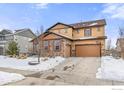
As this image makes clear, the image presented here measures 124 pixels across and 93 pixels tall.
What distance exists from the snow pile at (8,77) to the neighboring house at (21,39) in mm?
621

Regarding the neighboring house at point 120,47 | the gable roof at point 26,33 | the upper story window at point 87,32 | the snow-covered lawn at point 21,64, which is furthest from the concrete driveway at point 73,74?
the gable roof at point 26,33

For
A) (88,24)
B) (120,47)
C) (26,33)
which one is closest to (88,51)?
(88,24)

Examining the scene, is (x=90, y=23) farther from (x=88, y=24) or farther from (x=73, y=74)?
(x=73, y=74)

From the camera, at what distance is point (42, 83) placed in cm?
445

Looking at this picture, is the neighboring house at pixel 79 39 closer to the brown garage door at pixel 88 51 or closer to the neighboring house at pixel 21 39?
the brown garage door at pixel 88 51

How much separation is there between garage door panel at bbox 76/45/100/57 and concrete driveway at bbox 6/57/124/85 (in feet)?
0.39

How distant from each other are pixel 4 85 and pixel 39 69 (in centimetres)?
106

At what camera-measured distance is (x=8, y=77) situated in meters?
4.57

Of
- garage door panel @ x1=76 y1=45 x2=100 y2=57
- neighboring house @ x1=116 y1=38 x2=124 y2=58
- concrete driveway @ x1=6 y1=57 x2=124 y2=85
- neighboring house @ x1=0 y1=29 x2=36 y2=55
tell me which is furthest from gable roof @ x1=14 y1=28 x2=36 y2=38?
neighboring house @ x1=116 y1=38 x2=124 y2=58

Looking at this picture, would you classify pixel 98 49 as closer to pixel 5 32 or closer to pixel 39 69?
pixel 39 69

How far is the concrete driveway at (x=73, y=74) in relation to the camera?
14.5ft

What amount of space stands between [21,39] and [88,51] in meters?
1.91

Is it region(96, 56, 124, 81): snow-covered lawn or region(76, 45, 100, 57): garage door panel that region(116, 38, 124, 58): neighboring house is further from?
region(76, 45, 100, 57): garage door panel
